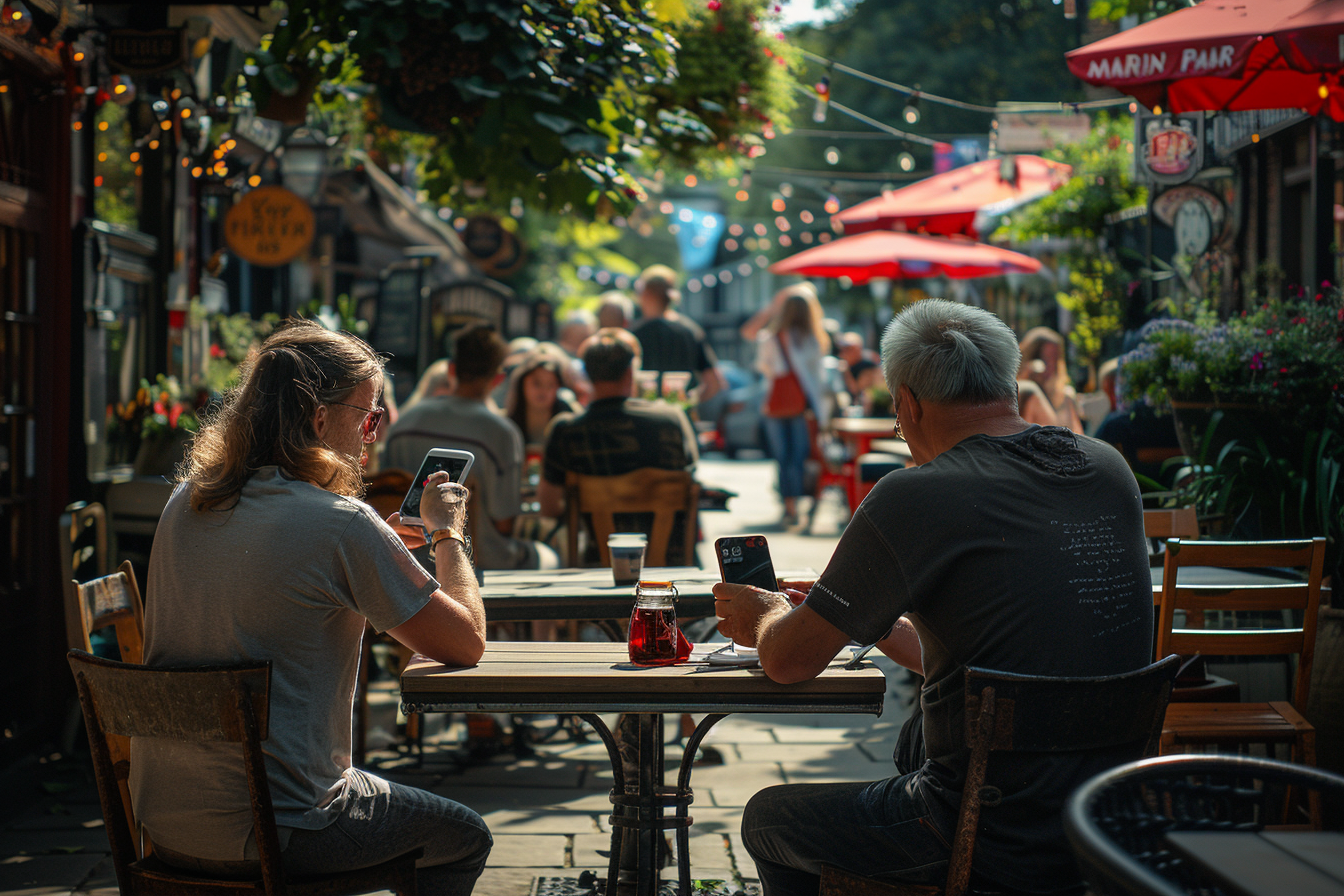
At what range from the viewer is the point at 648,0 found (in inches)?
185

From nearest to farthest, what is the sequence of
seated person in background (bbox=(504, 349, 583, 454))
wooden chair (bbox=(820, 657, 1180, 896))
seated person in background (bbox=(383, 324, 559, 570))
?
wooden chair (bbox=(820, 657, 1180, 896)), seated person in background (bbox=(383, 324, 559, 570)), seated person in background (bbox=(504, 349, 583, 454))

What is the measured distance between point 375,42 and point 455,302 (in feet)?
26.7

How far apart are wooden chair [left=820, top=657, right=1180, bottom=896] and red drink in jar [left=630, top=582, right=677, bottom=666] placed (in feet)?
2.26

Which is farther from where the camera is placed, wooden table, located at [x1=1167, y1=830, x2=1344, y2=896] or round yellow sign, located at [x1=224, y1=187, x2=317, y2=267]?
round yellow sign, located at [x1=224, y1=187, x2=317, y2=267]

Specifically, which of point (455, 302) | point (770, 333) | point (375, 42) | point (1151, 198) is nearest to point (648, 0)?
point (375, 42)

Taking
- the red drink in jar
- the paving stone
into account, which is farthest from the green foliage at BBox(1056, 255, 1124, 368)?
the red drink in jar

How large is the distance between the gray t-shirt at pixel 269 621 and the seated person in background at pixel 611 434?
A: 9.24 feet

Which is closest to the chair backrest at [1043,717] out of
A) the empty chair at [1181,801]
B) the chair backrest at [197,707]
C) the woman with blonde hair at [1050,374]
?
the empty chair at [1181,801]

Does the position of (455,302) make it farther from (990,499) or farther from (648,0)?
(990,499)

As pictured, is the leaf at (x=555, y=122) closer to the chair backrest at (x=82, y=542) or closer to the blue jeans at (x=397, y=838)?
the chair backrest at (x=82, y=542)

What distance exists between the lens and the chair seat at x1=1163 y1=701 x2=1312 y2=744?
340 centimetres

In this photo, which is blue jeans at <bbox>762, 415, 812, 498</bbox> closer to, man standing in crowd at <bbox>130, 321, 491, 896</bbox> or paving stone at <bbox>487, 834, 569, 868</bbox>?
paving stone at <bbox>487, 834, 569, 868</bbox>

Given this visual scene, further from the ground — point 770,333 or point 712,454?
point 770,333

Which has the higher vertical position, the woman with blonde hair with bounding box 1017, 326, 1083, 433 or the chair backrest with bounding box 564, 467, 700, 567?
the woman with blonde hair with bounding box 1017, 326, 1083, 433
